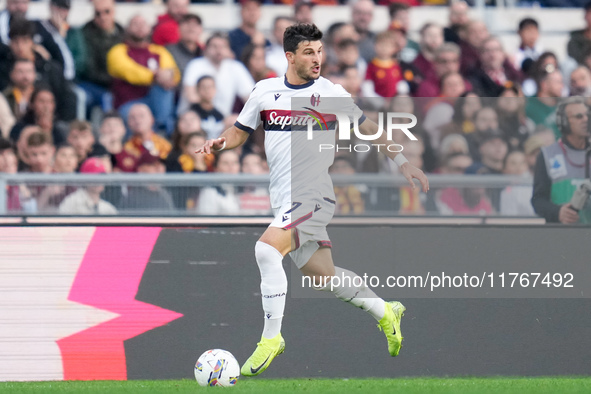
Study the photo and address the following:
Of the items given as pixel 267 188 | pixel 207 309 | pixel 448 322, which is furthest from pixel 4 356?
pixel 448 322

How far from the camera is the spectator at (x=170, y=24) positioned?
10586mm

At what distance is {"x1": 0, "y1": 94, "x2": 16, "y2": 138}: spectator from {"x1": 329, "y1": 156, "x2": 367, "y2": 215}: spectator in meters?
3.78

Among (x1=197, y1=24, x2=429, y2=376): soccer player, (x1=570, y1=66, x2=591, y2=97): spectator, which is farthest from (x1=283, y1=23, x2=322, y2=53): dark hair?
(x1=570, y1=66, x2=591, y2=97): spectator

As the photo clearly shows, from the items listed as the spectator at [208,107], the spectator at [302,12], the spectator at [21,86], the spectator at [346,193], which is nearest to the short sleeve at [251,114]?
the spectator at [346,193]

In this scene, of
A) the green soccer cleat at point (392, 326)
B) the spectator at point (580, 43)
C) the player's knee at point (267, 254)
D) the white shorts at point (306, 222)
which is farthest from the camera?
Answer: the spectator at point (580, 43)

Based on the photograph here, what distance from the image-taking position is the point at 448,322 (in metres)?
6.98

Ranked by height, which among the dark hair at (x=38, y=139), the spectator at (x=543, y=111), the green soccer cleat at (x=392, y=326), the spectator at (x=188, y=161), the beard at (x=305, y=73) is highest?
the beard at (x=305, y=73)

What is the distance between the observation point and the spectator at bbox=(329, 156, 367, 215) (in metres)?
7.02

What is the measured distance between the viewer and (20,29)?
32.0ft

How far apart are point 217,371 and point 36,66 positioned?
197 inches

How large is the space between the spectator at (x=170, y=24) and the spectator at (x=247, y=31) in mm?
601

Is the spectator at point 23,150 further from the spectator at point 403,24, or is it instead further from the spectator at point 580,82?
the spectator at point 580,82

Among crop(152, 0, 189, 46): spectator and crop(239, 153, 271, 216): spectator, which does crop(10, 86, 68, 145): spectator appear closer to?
crop(152, 0, 189, 46): spectator

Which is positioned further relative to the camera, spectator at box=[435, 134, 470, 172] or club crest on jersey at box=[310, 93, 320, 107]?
spectator at box=[435, 134, 470, 172]
